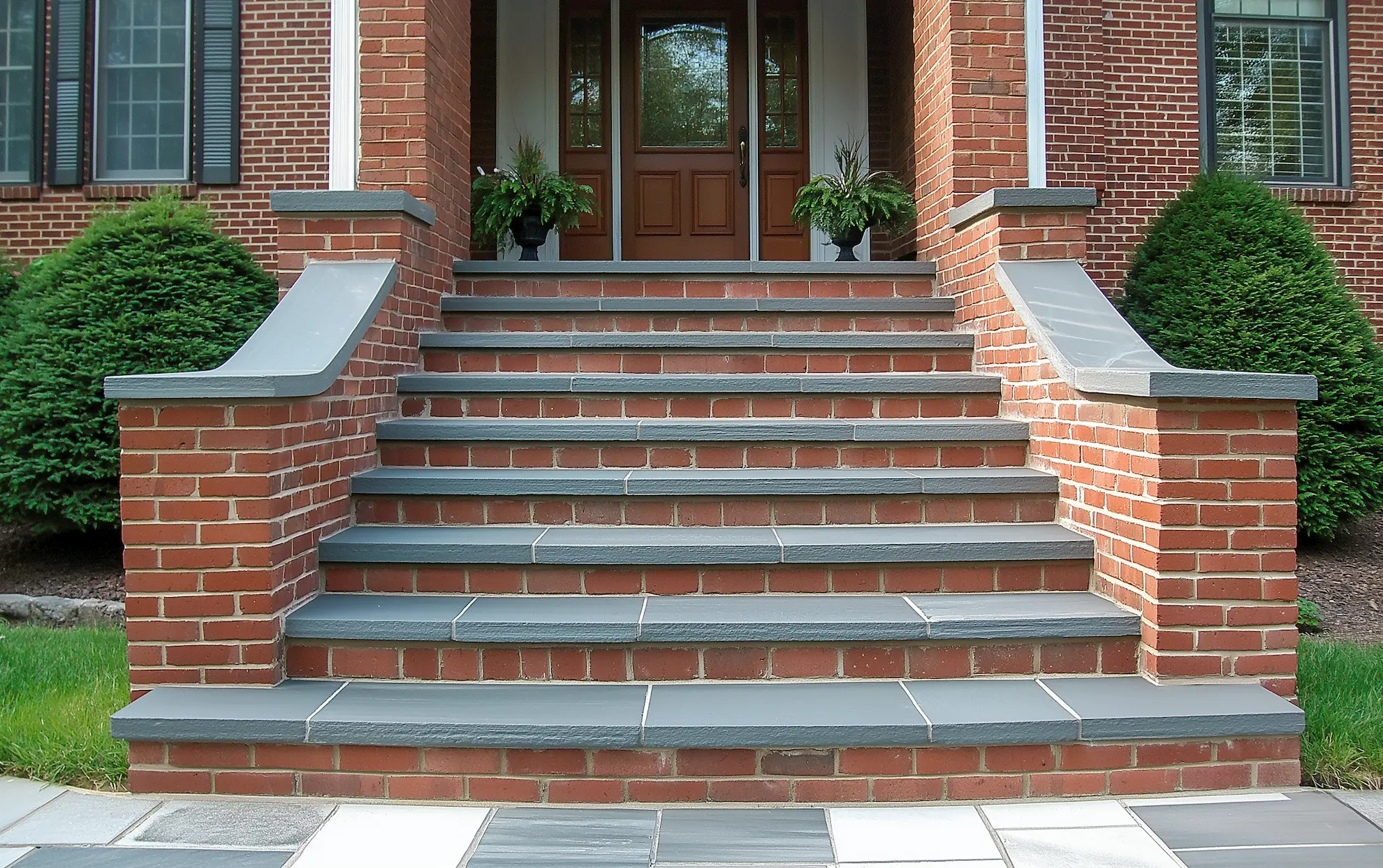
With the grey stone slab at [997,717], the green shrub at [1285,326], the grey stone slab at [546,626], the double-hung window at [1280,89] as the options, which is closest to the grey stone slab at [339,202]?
the grey stone slab at [546,626]

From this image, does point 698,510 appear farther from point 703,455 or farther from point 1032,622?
point 1032,622

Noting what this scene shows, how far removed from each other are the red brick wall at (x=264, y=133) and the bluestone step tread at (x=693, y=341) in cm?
332

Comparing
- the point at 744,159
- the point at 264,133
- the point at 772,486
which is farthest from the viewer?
the point at 744,159

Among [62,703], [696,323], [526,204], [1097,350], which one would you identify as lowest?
[62,703]

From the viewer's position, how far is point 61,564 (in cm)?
525

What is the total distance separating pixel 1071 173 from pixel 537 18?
395cm

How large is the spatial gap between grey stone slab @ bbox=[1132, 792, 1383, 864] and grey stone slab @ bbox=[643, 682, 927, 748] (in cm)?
64

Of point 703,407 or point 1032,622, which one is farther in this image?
point 703,407

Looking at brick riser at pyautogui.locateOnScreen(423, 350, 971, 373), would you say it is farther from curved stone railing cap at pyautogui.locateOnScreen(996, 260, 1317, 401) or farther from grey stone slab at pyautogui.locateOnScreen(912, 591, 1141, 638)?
grey stone slab at pyautogui.locateOnScreen(912, 591, 1141, 638)

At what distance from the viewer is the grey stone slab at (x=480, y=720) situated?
8.69ft

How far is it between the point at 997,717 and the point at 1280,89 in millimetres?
6888

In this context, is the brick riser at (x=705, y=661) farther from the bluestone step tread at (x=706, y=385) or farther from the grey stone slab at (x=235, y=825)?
the bluestone step tread at (x=706, y=385)

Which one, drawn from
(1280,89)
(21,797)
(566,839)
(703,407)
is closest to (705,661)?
(566,839)

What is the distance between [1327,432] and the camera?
5.18 meters
